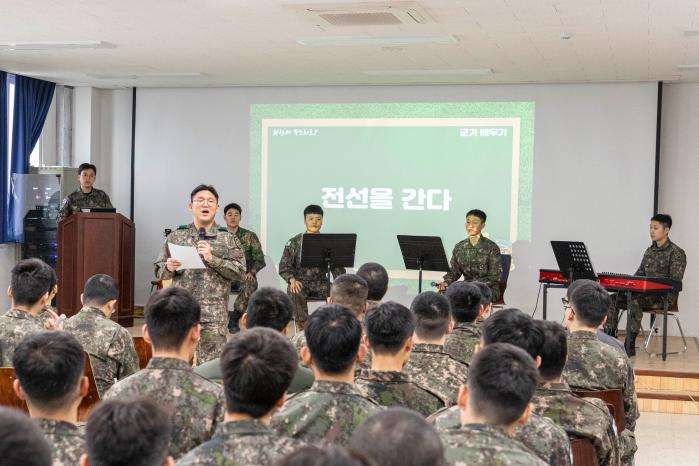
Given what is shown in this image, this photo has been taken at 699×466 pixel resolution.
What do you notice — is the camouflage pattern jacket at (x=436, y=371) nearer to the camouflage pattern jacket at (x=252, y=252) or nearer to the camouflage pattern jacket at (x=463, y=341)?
the camouflage pattern jacket at (x=463, y=341)

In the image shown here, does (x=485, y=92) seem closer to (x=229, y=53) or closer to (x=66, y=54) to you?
(x=229, y=53)

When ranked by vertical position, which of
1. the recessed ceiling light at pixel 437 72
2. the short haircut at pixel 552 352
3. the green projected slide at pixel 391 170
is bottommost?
the short haircut at pixel 552 352

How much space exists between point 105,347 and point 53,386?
1678 millimetres

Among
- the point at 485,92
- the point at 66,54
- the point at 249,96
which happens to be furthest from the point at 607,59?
the point at 66,54

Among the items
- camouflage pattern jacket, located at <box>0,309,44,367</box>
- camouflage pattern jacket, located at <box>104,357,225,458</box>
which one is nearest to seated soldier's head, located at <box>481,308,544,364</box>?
camouflage pattern jacket, located at <box>104,357,225,458</box>

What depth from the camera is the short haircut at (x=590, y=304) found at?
4070 mm

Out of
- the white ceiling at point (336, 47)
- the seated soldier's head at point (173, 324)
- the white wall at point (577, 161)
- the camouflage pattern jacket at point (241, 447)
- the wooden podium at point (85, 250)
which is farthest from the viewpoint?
the white wall at point (577, 161)

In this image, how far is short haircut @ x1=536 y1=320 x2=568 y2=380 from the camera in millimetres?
3047

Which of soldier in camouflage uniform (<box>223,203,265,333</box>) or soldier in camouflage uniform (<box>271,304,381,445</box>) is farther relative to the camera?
soldier in camouflage uniform (<box>223,203,265,333</box>)

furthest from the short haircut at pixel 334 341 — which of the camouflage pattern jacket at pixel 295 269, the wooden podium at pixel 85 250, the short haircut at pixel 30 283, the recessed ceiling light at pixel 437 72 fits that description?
the wooden podium at pixel 85 250

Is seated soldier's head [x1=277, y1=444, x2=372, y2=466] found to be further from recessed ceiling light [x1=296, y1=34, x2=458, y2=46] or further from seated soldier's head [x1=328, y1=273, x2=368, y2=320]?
recessed ceiling light [x1=296, y1=34, x2=458, y2=46]

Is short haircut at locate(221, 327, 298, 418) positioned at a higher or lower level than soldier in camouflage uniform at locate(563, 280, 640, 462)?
higher

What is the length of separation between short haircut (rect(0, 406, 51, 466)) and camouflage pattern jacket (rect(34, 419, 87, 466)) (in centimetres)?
73

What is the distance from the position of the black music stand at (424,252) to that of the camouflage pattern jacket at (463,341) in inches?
141
